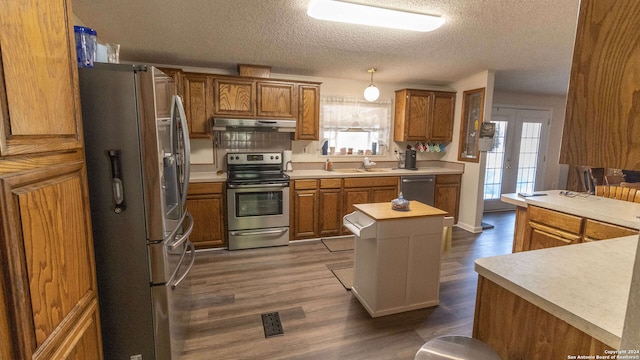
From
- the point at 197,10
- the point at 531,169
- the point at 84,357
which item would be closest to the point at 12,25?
the point at 84,357

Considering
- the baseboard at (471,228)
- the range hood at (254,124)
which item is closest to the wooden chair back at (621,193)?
the baseboard at (471,228)

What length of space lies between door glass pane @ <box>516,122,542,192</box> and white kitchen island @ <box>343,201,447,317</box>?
4692 millimetres

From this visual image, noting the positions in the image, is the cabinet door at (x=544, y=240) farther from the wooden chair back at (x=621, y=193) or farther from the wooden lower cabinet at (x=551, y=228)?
the wooden chair back at (x=621, y=193)

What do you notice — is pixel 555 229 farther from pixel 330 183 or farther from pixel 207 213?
pixel 207 213

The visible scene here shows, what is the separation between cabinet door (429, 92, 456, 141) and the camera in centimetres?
471

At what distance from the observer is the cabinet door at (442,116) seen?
15.5 ft

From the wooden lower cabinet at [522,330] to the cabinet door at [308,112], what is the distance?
3.15 m

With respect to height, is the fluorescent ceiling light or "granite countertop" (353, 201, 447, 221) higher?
the fluorescent ceiling light

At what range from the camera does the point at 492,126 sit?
13.5ft

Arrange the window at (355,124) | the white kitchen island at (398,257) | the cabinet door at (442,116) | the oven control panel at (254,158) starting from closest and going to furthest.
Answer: the white kitchen island at (398,257) → the oven control panel at (254,158) → the window at (355,124) → the cabinet door at (442,116)

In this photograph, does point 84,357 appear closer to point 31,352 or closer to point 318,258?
point 31,352

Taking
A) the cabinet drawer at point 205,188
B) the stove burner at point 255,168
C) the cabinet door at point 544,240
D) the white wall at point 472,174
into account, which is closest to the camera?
the cabinet door at point 544,240

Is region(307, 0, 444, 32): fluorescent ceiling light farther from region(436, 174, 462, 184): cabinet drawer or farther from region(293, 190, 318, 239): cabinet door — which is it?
region(436, 174, 462, 184): cabinet drawer

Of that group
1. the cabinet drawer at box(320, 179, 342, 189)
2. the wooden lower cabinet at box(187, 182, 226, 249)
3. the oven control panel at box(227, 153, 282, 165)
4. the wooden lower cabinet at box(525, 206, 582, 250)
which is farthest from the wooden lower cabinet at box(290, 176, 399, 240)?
the wooden lower cabinet at box(525, 206, 582, 250)
